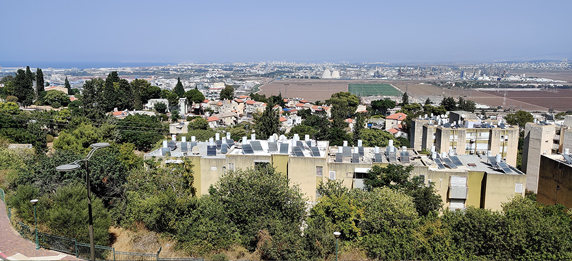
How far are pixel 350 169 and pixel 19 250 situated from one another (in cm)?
1389

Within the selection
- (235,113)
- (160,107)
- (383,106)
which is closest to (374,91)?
(383,106)

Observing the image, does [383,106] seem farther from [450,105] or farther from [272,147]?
[272,147]

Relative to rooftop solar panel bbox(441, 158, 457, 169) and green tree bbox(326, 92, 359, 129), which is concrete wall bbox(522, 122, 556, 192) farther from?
green tree bbox(326, 92, 359, 129)

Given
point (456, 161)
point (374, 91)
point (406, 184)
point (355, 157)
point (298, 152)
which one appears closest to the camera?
point (406, 184)

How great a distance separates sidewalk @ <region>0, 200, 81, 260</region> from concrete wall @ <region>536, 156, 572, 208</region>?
2246cm

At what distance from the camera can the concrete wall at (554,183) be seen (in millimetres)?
21531

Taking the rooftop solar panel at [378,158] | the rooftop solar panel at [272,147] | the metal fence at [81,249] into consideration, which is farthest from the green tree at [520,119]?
the metal fence at [81,249]

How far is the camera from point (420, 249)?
51.1 ft

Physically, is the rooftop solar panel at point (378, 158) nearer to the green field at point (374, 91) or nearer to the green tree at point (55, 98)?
the green tree at point (55, 98)

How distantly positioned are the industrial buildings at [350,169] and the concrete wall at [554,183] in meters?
3.35

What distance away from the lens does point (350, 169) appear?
20.8 meters

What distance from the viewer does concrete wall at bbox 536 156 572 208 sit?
21531mm

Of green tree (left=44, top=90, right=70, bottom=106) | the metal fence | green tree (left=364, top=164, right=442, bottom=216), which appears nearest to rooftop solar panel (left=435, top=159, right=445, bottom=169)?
green tree (left=364, top=164, right=442, bottom=216)

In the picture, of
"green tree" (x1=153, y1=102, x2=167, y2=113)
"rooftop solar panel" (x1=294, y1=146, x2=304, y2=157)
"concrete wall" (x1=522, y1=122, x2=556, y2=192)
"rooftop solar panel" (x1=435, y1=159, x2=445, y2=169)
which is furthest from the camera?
"green tree" (x1=153, y1=102, x2=167, y2=113)
